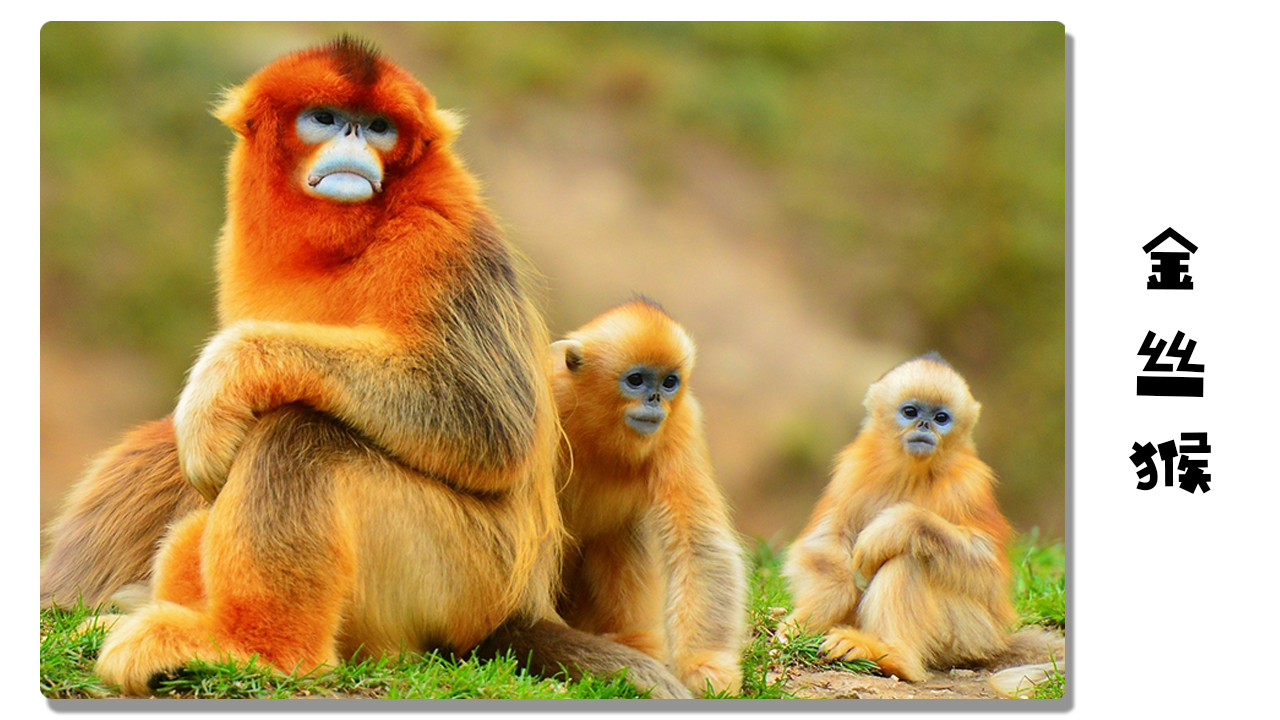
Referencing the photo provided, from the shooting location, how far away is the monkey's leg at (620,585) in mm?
3773

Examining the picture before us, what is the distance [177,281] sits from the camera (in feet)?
17.5

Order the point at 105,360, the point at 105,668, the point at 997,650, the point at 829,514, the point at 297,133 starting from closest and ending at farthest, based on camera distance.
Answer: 1. the point at 105,668
2. the point at 297,133
3. the point at 997,650
4. the point at 829,514
5. the point at 105,360

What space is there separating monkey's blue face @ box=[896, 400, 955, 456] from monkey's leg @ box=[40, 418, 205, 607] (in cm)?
214

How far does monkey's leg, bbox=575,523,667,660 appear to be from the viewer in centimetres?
377

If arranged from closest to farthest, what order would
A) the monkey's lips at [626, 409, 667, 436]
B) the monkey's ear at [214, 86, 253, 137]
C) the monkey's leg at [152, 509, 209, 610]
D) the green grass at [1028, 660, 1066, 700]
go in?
the monkey's leg at [152, 509, 209, 610] < the monkey's ear at [214, 86, 253, 137] < the monkey's lips at [626, 409, 667, 436] < the green grass at [1028, 660, 1066, 700]

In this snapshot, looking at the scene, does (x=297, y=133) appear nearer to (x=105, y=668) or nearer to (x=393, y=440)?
(x=393, y=440)

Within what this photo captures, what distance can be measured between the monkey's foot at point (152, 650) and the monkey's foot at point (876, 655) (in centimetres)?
171

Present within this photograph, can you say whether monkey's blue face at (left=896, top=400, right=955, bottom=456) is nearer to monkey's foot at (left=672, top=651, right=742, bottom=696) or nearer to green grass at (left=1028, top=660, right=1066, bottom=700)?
green grass at (left=1028, top=660, right=1066, bottom=700)

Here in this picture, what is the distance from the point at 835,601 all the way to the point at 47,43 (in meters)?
3.14

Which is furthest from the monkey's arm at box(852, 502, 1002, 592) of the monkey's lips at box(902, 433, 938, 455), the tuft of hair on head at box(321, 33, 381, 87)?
the tuft of hair on head at box(321, 33, 381, 87)

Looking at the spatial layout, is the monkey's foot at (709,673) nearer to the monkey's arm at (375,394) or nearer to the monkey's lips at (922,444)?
the monkey's arm at (375,394)

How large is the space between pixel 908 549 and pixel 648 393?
903mm

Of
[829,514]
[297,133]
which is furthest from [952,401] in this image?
[297,133]
